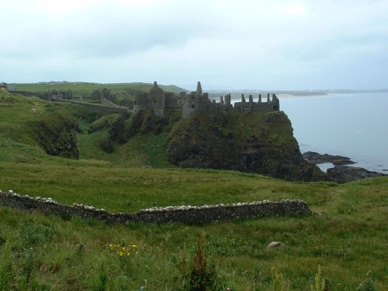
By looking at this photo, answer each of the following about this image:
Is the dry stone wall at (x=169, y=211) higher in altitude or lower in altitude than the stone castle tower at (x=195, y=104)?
lower

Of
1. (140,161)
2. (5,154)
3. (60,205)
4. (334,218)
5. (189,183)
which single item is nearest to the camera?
(60,205)

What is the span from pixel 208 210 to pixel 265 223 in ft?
9.11

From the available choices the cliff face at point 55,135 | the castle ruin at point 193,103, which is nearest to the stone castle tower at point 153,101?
the castle ruin at point 193,103

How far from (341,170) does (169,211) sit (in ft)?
245

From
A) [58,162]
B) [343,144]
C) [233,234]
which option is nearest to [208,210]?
[233,234]

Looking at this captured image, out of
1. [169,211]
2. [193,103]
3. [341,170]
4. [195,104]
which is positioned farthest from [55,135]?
[341,170]

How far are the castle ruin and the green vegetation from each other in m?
38.2

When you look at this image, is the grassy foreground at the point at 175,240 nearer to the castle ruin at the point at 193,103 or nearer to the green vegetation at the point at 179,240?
the green vegetation at the point at 179,240

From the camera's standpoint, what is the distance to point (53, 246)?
36.0 feet

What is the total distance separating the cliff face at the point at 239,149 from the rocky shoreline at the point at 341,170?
19.5 ft

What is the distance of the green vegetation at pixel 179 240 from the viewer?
8.60 meters

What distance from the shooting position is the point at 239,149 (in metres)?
75.7

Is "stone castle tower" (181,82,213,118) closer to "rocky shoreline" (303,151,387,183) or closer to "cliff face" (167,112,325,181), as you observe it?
"cliff face" (167,112,325,181)

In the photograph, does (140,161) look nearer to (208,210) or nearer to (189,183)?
(189,183)
